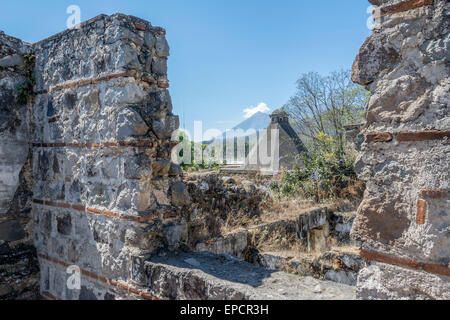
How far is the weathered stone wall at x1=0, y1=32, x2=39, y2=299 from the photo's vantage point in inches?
146

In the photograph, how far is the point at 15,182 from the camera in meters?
3.83

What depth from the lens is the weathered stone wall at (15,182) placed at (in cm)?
371

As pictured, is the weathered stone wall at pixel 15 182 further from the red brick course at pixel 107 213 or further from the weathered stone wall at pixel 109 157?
the red brick course at pixel 107 213

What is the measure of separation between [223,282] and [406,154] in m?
1.46

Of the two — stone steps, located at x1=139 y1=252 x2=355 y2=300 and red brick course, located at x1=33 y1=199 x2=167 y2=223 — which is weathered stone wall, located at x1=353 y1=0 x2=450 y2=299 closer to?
stone steps, located at x1=139 y1=252 x2=355 y2=300

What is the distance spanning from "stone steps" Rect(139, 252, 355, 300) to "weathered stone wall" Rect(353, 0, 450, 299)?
0.52 meters

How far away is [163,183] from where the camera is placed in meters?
3.07

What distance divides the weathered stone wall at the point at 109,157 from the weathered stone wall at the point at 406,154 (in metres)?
1.88

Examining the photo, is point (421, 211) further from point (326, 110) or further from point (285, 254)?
point (326, 110)

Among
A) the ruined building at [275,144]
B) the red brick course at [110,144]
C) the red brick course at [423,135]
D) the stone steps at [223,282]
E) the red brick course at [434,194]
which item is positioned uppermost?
the ruined building at [275,144]

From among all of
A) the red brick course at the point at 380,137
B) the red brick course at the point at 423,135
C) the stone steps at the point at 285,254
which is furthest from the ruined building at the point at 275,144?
the red brick course at the point at 423,135
